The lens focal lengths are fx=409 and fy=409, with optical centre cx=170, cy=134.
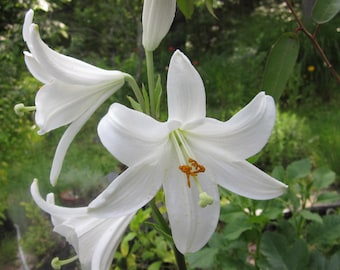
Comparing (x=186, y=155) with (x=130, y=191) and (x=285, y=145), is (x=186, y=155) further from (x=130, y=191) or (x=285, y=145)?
(x=285, y=145)

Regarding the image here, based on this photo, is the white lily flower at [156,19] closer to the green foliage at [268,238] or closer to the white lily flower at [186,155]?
the white lily flower at [186,155]

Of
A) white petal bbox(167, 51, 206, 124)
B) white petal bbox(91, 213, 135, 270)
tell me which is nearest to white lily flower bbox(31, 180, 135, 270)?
white petal bbox(91, 213, 135, 270)

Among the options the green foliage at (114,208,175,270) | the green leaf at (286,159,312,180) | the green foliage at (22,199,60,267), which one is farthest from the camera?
the green foliage at (22,199,60,267)

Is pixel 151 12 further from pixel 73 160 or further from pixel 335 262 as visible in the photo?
pixel 73 160

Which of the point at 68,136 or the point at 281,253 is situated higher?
the point at 68,136

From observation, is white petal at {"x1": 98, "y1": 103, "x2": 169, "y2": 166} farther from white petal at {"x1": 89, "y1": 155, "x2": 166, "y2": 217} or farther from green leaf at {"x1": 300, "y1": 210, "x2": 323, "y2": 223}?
green leaf at {"x1": 300, "y1": 210, "x2": 323, "y2": 223}

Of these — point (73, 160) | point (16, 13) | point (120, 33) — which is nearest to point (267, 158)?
point (73, 160)

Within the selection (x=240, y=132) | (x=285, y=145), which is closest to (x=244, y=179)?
(x=240, y=132)
